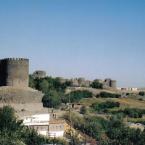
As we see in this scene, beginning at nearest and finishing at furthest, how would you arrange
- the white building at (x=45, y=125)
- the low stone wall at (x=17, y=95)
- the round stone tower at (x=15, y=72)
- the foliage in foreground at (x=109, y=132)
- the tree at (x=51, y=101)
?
1. the white building at (x=45, y=125)
2. the foliage in foreground at (x=109, y=132)
3. the low stone wall at (x=17, y=95)
4. the round stone tower at (x=15, y=72)
5. the tree at (x=51, y=101)

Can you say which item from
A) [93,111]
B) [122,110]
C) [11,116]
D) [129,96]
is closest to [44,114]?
[11,116]

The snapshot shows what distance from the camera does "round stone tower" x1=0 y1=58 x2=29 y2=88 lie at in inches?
1604

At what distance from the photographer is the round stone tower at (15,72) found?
4075 cm

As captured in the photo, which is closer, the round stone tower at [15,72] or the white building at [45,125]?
the white building at [45,125]

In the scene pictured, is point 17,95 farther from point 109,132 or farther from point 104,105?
point 104,105

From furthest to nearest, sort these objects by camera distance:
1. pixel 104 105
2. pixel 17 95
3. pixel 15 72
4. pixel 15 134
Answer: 1. pixel 104 105
2. pixel 15 72
3. pixel 17 95
4. pixel 15 134

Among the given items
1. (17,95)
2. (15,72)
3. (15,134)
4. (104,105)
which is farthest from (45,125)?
(104,105)

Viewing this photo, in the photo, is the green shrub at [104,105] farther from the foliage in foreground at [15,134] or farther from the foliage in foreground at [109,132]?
the foliage in foreground at [15,134]

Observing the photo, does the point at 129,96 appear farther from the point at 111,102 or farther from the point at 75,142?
the point at 75,142

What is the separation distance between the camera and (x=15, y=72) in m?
40.9

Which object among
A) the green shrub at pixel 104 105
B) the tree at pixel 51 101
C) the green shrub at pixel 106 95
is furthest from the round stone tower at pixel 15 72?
the green shrub at pixel 106 95

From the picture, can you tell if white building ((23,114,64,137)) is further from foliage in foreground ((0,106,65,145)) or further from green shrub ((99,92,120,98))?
green shrub ((99,92,120,98))

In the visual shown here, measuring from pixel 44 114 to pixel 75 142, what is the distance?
16.9 feet

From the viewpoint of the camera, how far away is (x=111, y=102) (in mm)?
54188
